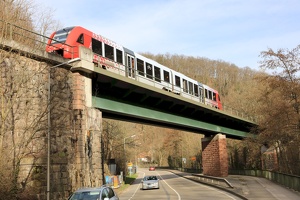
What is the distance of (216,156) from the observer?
4134cm

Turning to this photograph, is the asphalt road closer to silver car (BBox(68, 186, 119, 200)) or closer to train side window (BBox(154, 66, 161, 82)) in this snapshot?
train side window (BBox(154, 66, 161, 82))

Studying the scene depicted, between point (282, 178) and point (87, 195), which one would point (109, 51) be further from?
point (282, 178)

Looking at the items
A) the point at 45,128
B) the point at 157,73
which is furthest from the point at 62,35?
the point at 157,73

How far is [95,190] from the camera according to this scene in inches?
476

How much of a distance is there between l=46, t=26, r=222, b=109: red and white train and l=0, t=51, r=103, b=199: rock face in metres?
2.13

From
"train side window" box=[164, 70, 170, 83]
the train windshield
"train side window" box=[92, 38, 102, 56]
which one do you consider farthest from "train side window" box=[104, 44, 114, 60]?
"train side window" box=[164, 70, 170, 83]

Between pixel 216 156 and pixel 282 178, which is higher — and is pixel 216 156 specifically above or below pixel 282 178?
above

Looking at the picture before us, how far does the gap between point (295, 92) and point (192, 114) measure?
11.8m

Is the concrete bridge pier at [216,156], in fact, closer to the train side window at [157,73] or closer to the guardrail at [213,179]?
the guardrail at [213,179]

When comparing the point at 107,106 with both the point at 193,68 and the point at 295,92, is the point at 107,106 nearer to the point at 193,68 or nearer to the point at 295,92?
the point at 295,92

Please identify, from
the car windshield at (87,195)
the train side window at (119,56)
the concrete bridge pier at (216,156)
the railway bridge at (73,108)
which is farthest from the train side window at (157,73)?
the car windshield at (87,195)

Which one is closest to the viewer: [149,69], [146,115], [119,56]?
[119,56]

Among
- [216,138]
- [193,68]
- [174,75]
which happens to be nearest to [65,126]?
[174,75]

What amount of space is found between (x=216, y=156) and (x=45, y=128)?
96.6ft
